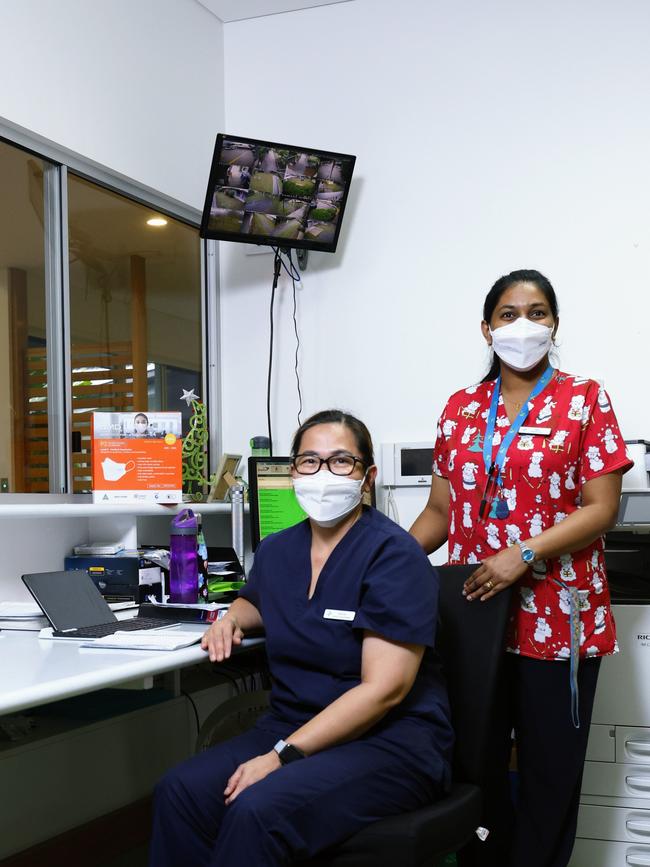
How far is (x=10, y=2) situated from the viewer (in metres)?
2.42

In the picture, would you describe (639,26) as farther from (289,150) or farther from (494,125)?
(289,150)

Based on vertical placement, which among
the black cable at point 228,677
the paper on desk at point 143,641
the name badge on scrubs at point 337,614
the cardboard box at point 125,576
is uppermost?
the name badge on scrubs at point 337,614

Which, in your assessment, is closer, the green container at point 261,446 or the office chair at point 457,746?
the office chair at point 457,746

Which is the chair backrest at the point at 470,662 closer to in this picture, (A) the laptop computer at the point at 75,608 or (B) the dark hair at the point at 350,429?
(B) the dark hair at the point at 350,429

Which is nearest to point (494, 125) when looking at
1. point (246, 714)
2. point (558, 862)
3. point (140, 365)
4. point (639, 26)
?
point (639, 26)

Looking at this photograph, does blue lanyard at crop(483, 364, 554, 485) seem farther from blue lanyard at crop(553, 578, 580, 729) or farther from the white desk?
the white desk

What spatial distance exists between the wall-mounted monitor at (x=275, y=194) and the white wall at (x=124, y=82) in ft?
0.84

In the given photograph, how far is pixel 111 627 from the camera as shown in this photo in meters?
2.03

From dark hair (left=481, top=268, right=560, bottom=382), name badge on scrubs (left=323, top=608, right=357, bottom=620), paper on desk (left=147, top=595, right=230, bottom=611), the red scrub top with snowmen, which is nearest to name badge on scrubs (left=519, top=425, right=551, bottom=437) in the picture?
the red scrub top with snowmen

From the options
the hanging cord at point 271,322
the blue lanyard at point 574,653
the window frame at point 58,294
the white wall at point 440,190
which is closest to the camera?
the blue lanyard at point 574,653

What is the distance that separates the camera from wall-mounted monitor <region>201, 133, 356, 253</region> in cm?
A: 295

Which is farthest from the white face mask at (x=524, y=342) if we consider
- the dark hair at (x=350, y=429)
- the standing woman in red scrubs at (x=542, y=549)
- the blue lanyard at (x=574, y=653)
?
the blue lanyard at (x=574, y=653)

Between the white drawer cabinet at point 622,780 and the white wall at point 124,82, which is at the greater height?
the white wall at point 124,82

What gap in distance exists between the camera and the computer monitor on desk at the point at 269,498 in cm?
284
